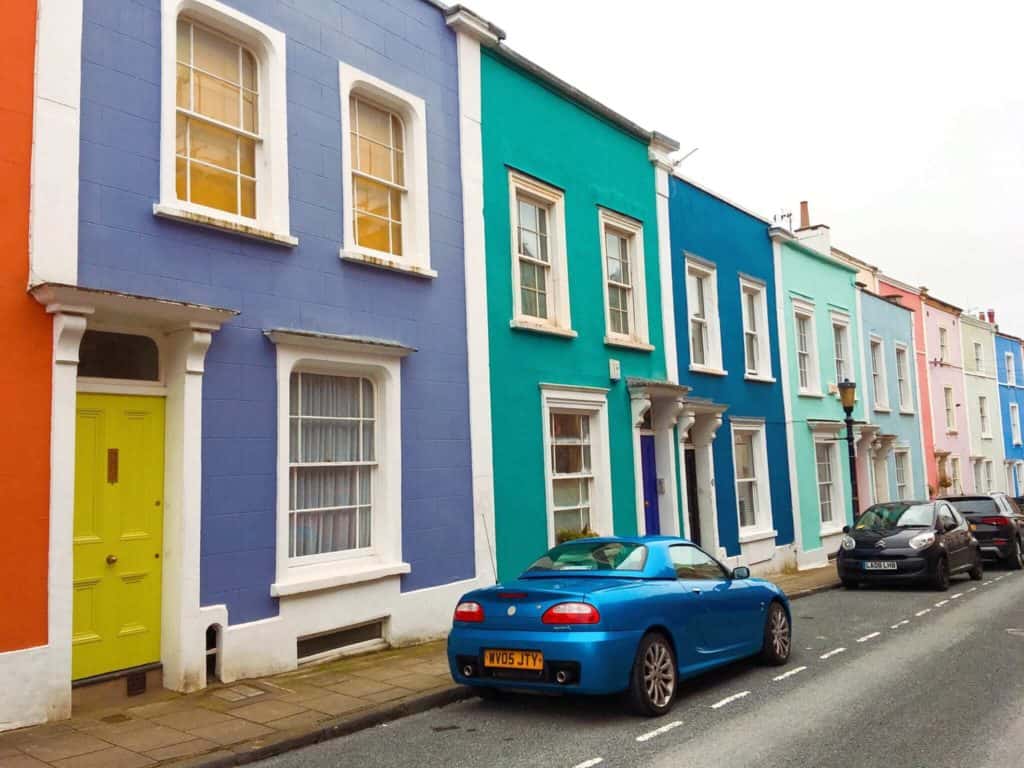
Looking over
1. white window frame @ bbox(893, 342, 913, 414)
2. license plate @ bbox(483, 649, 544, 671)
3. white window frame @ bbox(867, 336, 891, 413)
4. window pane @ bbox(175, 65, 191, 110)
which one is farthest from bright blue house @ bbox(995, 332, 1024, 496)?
window pane @ bbox(175, 65, 191, 110)

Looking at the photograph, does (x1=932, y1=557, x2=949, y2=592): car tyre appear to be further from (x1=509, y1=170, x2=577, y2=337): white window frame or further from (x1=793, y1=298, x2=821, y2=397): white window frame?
(x1=509, y1=170, x2=577, y2=337): white window frame

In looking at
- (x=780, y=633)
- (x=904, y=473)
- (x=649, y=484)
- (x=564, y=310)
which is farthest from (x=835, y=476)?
(x=780, y=633)

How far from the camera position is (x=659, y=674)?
6.79 meters

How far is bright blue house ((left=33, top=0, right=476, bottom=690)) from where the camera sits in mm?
7305

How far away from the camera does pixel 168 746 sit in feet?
19.4

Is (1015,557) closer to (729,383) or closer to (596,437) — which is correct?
(729,383)

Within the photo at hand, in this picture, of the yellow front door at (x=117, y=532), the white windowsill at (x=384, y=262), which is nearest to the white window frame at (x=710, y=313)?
the white windowsill at (x=384, y=262)

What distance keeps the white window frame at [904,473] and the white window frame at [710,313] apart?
1165 cm

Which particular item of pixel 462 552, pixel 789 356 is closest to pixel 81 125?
pixel 462 552

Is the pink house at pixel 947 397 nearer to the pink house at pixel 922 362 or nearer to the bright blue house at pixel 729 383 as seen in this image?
the pink house at pixel 922 362

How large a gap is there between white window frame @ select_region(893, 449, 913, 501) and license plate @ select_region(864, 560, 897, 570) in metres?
12.1

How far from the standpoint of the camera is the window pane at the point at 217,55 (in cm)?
848

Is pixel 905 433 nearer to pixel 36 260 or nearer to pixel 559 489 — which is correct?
pixel 559 489

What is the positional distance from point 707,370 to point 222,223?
10725mm
